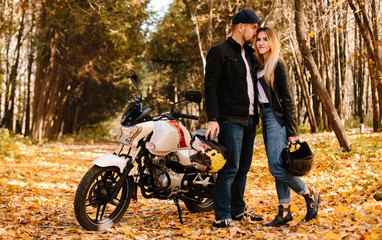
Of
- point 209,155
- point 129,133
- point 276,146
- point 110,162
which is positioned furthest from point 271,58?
point 110,162

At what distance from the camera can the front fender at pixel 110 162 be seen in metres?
4.16

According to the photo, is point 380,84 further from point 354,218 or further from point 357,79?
point 357,79

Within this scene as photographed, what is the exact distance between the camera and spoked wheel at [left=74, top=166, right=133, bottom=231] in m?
4.08

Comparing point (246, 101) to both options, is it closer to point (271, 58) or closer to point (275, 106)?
point (275, 106)

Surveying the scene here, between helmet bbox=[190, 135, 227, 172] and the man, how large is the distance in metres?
0.09

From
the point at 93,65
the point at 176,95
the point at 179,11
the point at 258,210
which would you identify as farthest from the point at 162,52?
the point at 258,210

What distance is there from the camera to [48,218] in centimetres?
496

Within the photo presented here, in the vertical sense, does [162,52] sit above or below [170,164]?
above

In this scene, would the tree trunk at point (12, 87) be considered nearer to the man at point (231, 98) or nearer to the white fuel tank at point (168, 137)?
the white fuel tank at point (168, 137)

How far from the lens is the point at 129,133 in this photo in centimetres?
436

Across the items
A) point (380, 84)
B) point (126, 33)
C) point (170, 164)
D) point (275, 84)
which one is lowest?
point (170, 164)

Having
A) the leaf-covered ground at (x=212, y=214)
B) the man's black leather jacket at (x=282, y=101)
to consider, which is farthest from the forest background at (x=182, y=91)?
the man's black leather jacket at (x=282, y=101)

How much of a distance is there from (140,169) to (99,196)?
0.54m

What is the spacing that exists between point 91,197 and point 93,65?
17392mm
